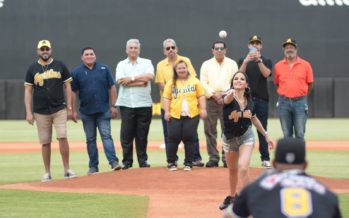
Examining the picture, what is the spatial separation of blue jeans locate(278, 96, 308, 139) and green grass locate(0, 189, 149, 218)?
12.4ft

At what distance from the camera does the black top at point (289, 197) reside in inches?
171

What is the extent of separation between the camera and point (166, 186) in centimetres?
1155

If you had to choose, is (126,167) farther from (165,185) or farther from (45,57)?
(45,57)

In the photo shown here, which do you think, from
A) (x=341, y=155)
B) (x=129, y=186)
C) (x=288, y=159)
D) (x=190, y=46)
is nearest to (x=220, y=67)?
(x=129, y=186)

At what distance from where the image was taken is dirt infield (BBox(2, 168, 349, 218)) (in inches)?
403

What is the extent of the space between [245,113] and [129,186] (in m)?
2.57

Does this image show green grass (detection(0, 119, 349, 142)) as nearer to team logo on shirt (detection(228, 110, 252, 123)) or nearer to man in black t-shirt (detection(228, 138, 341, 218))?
team logo on shirt (detection(228, 110, 252, 123))

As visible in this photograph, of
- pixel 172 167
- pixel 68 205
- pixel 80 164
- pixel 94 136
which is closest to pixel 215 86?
pixel 172 167

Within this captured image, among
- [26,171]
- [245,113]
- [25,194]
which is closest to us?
[245,113]

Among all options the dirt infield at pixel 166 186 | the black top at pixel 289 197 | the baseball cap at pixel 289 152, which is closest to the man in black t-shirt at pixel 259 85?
the dirt infield at pixel 166 186

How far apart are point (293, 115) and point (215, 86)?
1.32 m

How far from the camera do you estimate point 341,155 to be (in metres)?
17.4

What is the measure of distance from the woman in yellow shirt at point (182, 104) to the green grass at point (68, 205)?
7.07 ft

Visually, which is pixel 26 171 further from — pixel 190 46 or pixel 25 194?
pixel 190 46
